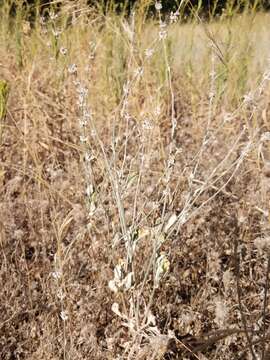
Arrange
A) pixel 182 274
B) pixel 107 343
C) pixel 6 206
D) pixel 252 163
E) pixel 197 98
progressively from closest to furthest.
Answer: pixel 107 343 → pixel 182 274 → pixel 6 206 → pixel 252 163 → pixel 197 98

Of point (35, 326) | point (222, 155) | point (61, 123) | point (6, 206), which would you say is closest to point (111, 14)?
point (61, 123)

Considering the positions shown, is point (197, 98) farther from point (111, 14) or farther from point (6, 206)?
point (6, 206)

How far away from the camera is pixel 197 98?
7.65ft

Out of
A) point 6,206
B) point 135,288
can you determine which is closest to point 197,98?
point 6,206

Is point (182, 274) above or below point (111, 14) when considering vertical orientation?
below

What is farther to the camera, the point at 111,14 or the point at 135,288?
the point at 111,14

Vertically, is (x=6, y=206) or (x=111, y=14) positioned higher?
(x=111, y=14)

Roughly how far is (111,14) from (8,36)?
1.67 feet

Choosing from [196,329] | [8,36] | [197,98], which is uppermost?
[8,36]

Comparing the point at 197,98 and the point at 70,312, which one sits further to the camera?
the point at 197,98

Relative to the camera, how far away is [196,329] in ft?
3.61

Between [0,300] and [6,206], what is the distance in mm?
386

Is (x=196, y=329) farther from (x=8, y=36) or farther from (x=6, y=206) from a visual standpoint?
(x=8, y=36)

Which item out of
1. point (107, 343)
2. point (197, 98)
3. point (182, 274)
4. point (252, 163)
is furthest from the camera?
point (197, 98)
